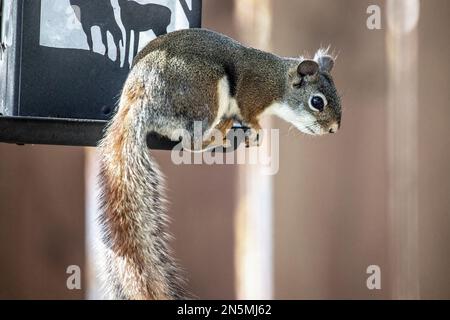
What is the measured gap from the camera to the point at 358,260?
10.8ft

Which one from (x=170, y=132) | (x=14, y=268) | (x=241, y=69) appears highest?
(x=241, y=69)

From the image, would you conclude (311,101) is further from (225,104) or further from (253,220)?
(253,220)

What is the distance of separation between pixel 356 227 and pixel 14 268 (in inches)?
51.9

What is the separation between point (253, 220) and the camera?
128 inches

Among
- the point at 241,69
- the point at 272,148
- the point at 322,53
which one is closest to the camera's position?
the point at 241,69

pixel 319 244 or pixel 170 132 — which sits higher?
pixel 170 132

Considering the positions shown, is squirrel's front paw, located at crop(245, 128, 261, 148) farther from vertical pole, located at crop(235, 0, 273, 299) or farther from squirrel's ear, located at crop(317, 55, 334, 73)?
vertical pole, located at crop(235, 0, 273, 299)

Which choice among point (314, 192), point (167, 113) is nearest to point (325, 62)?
point (167, 113)

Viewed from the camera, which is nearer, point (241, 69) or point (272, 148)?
point (241, 69)

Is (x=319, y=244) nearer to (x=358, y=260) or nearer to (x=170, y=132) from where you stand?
(x=358, y=260)

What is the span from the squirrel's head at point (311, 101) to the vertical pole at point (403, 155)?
0.96 meters

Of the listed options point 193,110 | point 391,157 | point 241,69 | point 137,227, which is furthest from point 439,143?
point 137,227

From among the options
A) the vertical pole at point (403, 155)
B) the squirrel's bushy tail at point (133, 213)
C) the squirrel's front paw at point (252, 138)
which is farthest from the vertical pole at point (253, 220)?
the squirrel's bushy tail at point (133, 213)

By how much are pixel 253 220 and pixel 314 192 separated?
28cm
